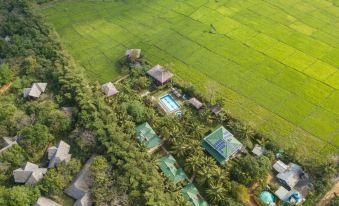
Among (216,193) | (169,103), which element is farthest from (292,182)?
(169,103)

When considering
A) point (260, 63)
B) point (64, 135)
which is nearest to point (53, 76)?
point (64, 135)

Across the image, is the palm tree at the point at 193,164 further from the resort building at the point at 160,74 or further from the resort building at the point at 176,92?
the resort building at the point at 160,74

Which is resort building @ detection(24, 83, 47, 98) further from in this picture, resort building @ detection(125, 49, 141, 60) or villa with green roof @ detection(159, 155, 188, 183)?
villa with green roof @ detection(159, 155, 188, 183)

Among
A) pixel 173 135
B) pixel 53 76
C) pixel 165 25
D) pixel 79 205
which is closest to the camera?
pixel 79 205

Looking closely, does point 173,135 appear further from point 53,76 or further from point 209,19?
point 209,19

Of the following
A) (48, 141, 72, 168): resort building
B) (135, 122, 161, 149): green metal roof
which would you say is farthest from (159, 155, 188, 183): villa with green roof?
(48, 141, 72, 168): resort building

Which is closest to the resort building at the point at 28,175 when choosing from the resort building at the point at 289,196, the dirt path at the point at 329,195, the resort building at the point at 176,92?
the resort building at the point at 176,92

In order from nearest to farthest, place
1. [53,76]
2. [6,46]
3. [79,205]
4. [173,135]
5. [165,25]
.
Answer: [79,205] < [173,135] < [53,76] < [6,46] < [165,25]
